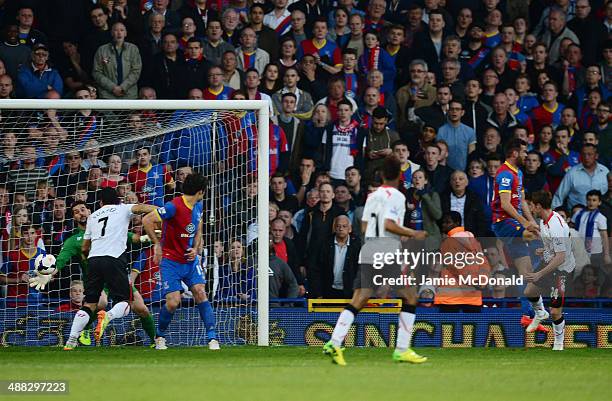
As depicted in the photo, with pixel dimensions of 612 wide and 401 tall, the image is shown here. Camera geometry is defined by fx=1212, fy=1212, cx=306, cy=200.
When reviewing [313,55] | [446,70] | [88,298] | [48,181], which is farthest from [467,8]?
[88,298]

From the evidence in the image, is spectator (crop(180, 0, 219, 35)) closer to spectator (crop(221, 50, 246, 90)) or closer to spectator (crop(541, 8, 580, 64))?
spectator (crop(221, 50, 246, 90))

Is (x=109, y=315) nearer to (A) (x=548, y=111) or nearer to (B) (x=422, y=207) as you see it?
(B) (x=422, y=207)

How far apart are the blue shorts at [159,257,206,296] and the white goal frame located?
3.50 feet

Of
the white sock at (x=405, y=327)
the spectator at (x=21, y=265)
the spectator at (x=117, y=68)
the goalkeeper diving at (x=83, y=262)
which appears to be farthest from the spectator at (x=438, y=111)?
the white sock at (x=405, y=327)

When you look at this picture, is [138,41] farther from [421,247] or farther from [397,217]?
[397,217]

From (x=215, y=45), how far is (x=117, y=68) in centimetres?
161

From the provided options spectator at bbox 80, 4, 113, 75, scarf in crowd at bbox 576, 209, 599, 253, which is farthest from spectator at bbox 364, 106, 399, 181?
spectator at bbox 80, 4, 113, 75

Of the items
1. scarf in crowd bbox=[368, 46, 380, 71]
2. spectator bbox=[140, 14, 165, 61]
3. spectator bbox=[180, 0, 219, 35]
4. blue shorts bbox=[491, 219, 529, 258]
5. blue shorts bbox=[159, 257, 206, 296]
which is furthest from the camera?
scarf in crowd bbox=[368, 46, 380, 71]

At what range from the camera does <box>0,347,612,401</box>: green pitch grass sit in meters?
9.01

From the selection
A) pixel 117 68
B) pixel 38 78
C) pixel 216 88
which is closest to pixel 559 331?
pixel 216 88

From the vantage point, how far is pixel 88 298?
13.8 m

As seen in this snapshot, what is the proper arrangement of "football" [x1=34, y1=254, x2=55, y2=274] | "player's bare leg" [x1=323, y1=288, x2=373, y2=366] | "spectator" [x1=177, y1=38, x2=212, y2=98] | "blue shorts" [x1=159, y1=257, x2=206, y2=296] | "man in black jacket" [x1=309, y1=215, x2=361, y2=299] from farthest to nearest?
"spectator" [x1=177, y1=38, x2=212, y2=98]
"man in black jacket" [x1=309, y1=215, x2=361, y2=299]
"football" [x1=34, y1=254, x2=55, y2=274]
"blue shorts" [x1=159, y1=257, x2=206, y2=296]
"player's bare leg" [x1=323, y1=288, x2=373, y2=366]

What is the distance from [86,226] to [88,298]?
0.87 meters

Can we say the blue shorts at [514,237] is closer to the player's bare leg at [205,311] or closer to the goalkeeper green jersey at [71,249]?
the player's bare leg at [205,311]
